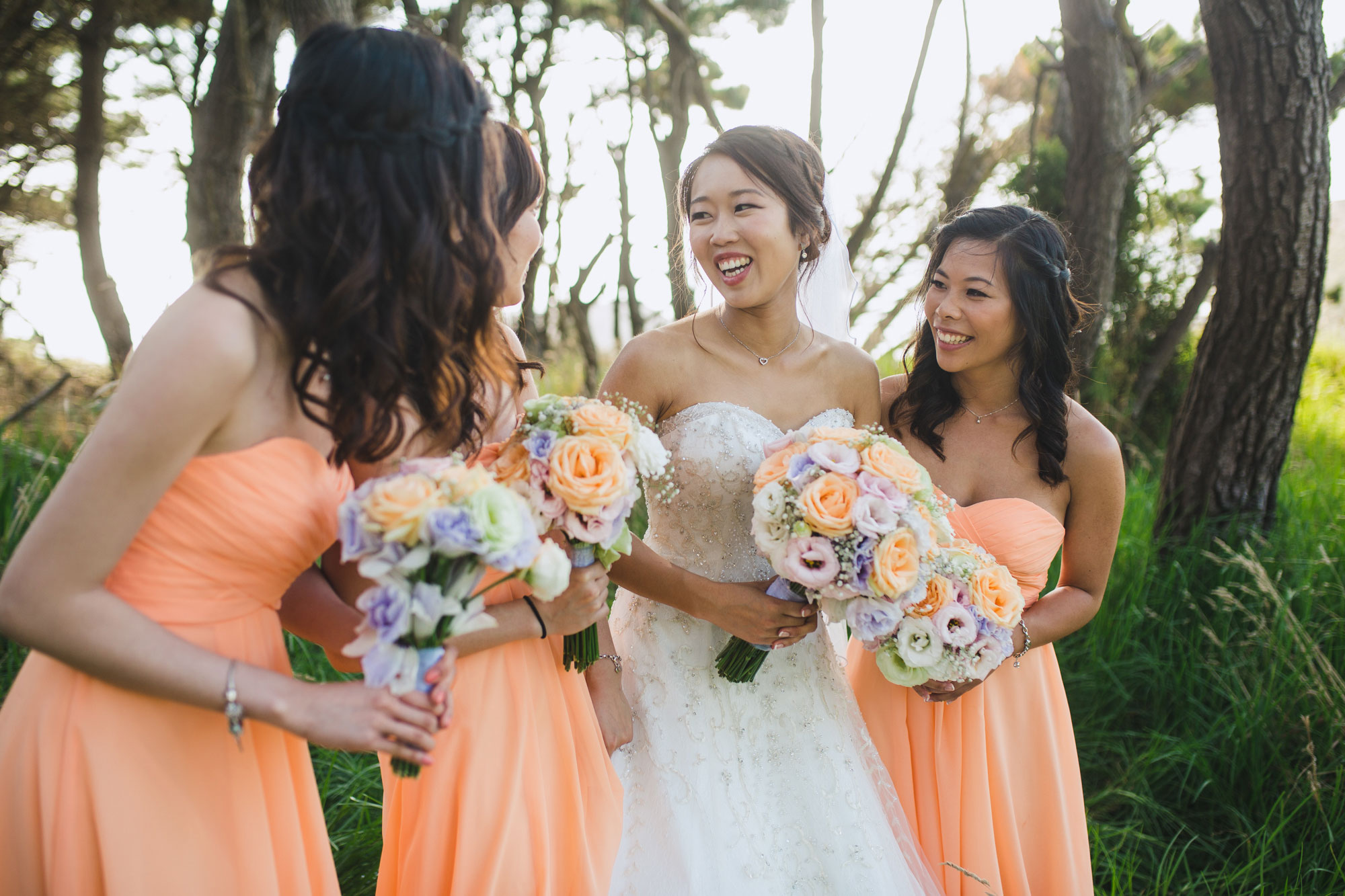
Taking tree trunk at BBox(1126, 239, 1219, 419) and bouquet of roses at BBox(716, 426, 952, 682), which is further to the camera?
tree trunk at BBox(1126, 239, 1219, 419)

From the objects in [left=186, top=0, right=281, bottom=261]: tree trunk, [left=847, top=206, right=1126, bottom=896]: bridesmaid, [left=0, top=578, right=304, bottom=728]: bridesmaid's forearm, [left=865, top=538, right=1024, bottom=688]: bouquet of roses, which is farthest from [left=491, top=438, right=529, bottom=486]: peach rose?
[left=186, top=0, right=281, bottom=261]: tree trunk

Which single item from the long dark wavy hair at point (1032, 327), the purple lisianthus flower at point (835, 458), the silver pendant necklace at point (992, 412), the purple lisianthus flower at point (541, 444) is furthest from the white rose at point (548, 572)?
the silver pendant necklace at point (992, 412)

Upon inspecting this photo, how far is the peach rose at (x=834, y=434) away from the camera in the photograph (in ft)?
7.57

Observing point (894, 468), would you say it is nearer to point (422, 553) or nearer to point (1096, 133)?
point (422, 553)

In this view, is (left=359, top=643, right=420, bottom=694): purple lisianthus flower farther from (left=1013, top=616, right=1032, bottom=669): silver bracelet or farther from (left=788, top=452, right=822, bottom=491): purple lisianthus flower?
(left=1013, top=616, right=1032, bottom=669): silver bracelet

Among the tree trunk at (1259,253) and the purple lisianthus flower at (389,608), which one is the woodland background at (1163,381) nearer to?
the tree trunk at (1259,253)

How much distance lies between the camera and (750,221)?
266cm

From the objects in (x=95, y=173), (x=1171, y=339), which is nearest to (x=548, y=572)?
(x=1171, y=339)

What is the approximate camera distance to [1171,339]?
726 centimetres

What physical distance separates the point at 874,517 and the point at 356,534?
125 centimetres

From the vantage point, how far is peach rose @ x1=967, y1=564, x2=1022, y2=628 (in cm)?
223

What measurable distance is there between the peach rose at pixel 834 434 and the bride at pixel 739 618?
318mm

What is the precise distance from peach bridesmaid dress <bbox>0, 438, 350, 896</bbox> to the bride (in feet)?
3.50

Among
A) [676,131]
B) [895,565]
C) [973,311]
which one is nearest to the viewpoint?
[895,565]
